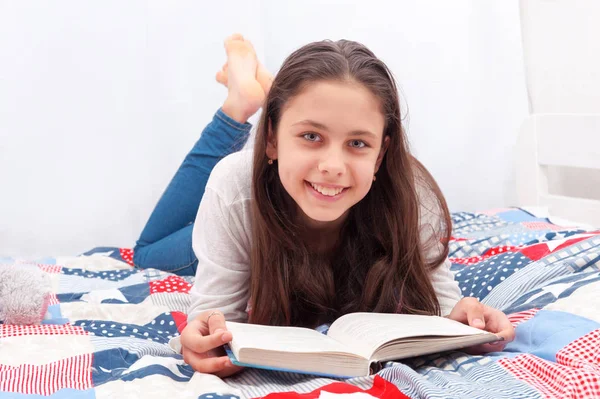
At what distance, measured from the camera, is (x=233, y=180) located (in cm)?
107

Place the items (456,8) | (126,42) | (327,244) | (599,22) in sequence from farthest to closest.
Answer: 1. (456,8)
2. (126,42)
3. (599,22)
4. (327,244)

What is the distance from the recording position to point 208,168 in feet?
5.33

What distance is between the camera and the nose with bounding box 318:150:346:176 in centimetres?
90

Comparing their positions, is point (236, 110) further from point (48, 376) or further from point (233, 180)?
point (48, 376)

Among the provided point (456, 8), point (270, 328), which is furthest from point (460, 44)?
point (270, 328)

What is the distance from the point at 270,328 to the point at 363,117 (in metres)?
0.30

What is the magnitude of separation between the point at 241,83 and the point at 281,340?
88 centimetres

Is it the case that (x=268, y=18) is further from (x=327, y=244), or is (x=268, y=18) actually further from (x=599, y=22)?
(x=327, y=244)

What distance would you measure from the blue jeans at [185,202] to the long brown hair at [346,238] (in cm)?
57

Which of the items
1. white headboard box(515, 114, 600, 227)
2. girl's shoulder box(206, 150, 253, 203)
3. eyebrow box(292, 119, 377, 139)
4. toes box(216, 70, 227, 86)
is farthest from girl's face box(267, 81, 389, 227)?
white headboard box(515, 114, 600, 227)

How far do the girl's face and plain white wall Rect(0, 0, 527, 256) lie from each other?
1.39 metres

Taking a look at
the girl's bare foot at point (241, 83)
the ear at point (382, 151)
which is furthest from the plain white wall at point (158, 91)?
the ear at point (382, 151)

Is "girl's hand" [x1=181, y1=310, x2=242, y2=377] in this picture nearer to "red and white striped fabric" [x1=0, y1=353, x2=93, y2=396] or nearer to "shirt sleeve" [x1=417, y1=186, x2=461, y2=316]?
"red and white striped fabric" [x1=0, y1=353, x2=93, y2=396]

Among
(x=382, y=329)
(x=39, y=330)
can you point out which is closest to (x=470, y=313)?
(x=382, y=329)
